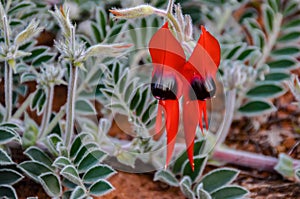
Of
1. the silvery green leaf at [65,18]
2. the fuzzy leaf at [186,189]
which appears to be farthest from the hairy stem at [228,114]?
the silvery green leaf at [65,18]

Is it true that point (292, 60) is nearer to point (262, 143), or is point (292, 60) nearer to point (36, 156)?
point (262, 143)

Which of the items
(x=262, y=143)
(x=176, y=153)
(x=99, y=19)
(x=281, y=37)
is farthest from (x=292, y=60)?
(x=99, y=19)

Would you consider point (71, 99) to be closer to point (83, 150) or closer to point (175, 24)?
point (83, 150)

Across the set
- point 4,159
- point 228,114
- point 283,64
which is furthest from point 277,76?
point 4,159

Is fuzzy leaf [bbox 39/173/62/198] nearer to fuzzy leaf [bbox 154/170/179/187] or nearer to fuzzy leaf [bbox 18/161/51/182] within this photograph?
fuzzy leaf [bbox 18/161/51/182]

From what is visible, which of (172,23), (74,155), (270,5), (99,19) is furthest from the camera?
(270,5)

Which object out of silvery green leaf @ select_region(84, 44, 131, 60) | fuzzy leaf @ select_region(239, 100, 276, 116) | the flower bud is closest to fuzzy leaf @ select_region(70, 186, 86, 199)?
silvery green leaf @ select_region(84, 44, 131, 60)

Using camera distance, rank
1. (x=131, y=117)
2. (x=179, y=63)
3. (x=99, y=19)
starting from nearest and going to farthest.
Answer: (x=179, y=63) < (x=131, y=117) < (x=99, y=19)
